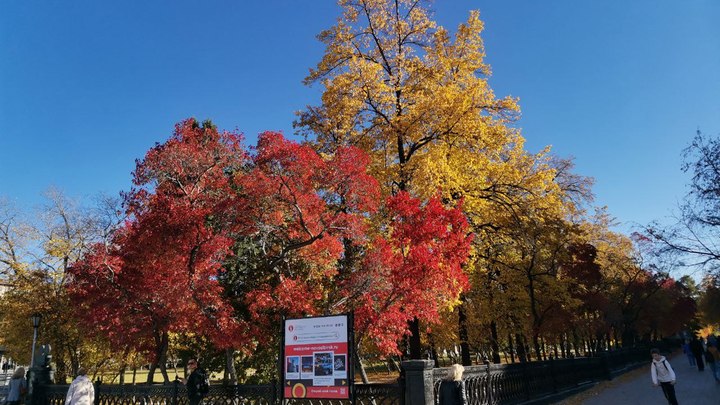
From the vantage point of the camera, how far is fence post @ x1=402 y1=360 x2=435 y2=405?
307 inches

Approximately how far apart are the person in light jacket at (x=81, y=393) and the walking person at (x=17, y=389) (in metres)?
5.40

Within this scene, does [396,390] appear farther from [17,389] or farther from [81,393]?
[17,389]

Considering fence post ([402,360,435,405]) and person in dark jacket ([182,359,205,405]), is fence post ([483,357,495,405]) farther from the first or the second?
person in dark jacket ([182,359,205,405])

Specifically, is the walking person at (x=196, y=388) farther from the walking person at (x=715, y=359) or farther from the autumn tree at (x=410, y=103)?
the walking person at (x=715, y=359)

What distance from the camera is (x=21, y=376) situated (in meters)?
14.0

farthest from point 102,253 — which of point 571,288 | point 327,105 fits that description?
point 571,288

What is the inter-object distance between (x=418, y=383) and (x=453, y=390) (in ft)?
3.51

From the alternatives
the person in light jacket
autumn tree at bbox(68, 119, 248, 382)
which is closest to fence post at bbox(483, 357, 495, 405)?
autumn tree at bbox(68, 119, 248, 382)

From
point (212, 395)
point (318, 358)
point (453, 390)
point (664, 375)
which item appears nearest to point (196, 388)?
point (212, 395)

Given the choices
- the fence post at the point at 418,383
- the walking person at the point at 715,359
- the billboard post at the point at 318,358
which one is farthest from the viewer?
the walking person at the point at 715,359

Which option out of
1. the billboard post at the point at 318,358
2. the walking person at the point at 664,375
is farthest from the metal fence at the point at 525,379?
the walking person at the point at 664,375

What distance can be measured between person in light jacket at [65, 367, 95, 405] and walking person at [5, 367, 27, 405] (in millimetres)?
5404

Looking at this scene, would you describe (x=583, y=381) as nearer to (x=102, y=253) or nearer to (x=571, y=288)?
(x=571, y=288)

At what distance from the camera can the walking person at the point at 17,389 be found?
13.6 metres
